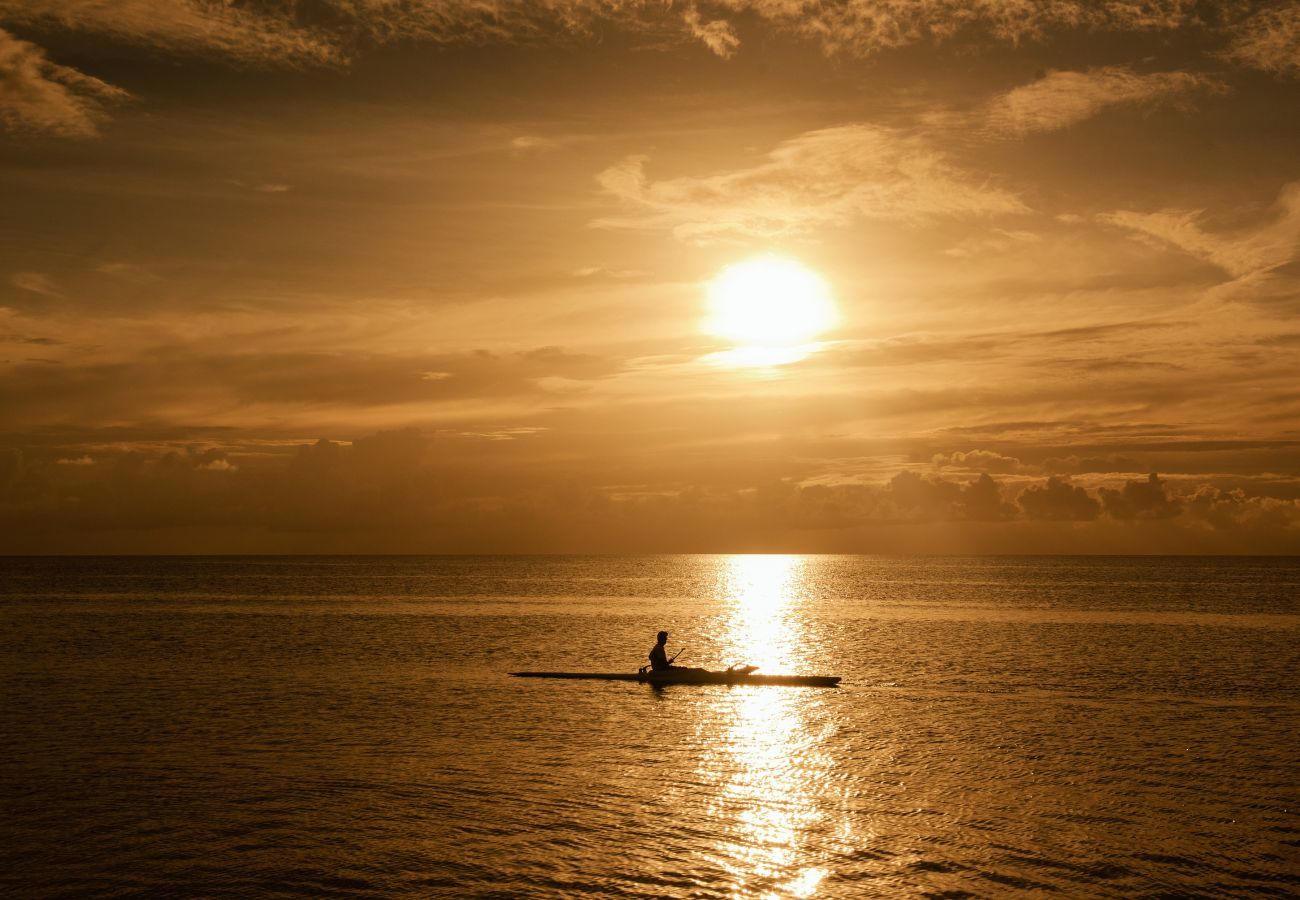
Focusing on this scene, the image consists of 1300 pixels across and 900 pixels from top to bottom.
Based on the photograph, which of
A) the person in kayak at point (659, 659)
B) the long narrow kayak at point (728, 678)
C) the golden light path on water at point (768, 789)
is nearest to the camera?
the golden light path on water at point (768, 789)

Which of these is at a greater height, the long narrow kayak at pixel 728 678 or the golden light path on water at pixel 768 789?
the long narrow kayak at pixel 728 678

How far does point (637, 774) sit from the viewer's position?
92.8ft

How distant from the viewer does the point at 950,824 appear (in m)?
23.5

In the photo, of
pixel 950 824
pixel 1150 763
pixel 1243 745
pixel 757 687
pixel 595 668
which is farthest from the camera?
pixel 595 668

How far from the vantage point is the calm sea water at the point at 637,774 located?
20203mm

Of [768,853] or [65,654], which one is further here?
[65,654]

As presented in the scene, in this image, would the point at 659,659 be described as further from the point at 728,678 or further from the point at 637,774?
the point at 637,774

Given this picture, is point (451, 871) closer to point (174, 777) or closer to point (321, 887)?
point (321, 887)

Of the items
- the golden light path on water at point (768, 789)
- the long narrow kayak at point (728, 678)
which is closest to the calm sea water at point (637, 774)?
the golden light path on water at point (768, 789)

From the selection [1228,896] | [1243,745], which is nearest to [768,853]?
[1228,896]

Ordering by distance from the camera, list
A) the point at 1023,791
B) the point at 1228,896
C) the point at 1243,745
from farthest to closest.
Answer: the point at 1243,745
the point at 1023,791
the point at 1228,896

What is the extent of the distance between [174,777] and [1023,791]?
2385cm

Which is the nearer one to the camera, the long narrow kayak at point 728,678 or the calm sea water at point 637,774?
the calm sea water at point 637,774

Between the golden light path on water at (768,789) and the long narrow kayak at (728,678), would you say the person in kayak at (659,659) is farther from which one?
the golden light path on water at (768,789)
